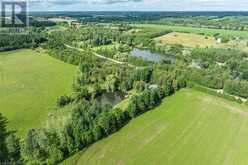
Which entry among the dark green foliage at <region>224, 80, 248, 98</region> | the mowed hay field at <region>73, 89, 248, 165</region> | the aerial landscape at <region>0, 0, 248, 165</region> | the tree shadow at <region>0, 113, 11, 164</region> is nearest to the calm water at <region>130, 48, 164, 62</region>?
the aerial landscape at <region>0, 0, 248, 165</region>

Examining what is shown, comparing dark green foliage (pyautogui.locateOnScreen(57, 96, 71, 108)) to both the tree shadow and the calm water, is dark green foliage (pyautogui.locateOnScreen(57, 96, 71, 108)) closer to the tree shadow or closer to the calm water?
the tree shadow

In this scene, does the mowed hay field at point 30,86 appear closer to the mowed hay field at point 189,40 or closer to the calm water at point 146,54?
the calm water at point 146,54

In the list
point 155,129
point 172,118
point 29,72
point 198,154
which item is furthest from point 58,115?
point 29,72

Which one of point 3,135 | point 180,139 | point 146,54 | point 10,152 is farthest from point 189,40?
point 10,152

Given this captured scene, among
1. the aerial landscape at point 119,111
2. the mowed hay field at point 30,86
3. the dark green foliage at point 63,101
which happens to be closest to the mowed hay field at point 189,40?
the aerial landscape at point 119,111

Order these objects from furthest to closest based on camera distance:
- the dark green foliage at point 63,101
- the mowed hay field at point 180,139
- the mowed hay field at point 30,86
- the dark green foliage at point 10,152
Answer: the dark green foliage at point 63,101, the mowed hay field at point 30,86, the mowed hay field at point 180,139, the dark green foliage at point 10,152
